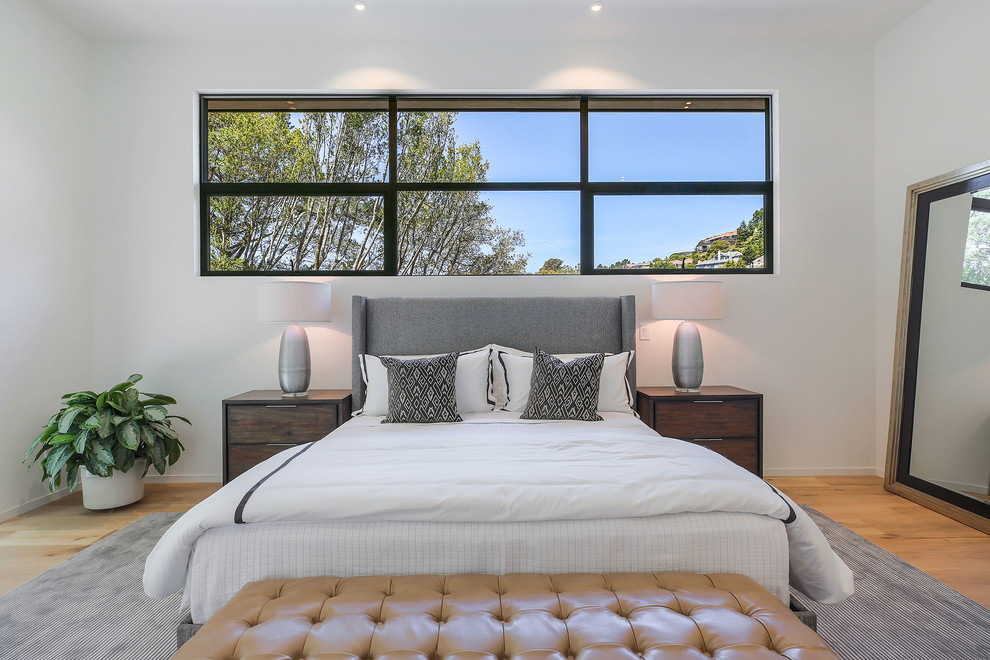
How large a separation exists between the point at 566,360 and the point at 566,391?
0.32 meters

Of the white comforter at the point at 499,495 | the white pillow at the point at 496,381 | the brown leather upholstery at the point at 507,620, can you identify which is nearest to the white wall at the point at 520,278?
the white pillow at the point at 496,381

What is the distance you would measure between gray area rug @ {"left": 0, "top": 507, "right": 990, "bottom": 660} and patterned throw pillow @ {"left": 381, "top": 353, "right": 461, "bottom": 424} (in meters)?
1.28

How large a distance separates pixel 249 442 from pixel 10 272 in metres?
1.75

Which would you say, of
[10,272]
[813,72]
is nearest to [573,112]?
[813,72]

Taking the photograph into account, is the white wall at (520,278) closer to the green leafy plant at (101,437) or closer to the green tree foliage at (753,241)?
the green tree foliage at (753,241)

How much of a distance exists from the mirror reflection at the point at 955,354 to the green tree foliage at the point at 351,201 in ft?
8.69

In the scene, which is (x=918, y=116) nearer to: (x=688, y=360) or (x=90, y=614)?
(x=688, y=360)

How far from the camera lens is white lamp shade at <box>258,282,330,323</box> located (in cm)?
323

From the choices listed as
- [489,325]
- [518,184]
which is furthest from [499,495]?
[518,184]

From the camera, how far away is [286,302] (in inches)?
127

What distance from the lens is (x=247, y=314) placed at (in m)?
3.65

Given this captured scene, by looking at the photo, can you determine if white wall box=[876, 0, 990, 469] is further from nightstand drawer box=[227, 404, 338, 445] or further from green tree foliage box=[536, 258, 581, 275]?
nightstand drawer box=[227, 404, 338, 445]

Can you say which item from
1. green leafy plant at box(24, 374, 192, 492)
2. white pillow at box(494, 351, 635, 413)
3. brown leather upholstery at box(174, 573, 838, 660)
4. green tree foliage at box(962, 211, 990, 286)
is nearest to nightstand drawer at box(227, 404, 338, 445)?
green leafy plant at box(24, 374, 192, 492)

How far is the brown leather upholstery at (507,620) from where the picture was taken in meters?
1.09
